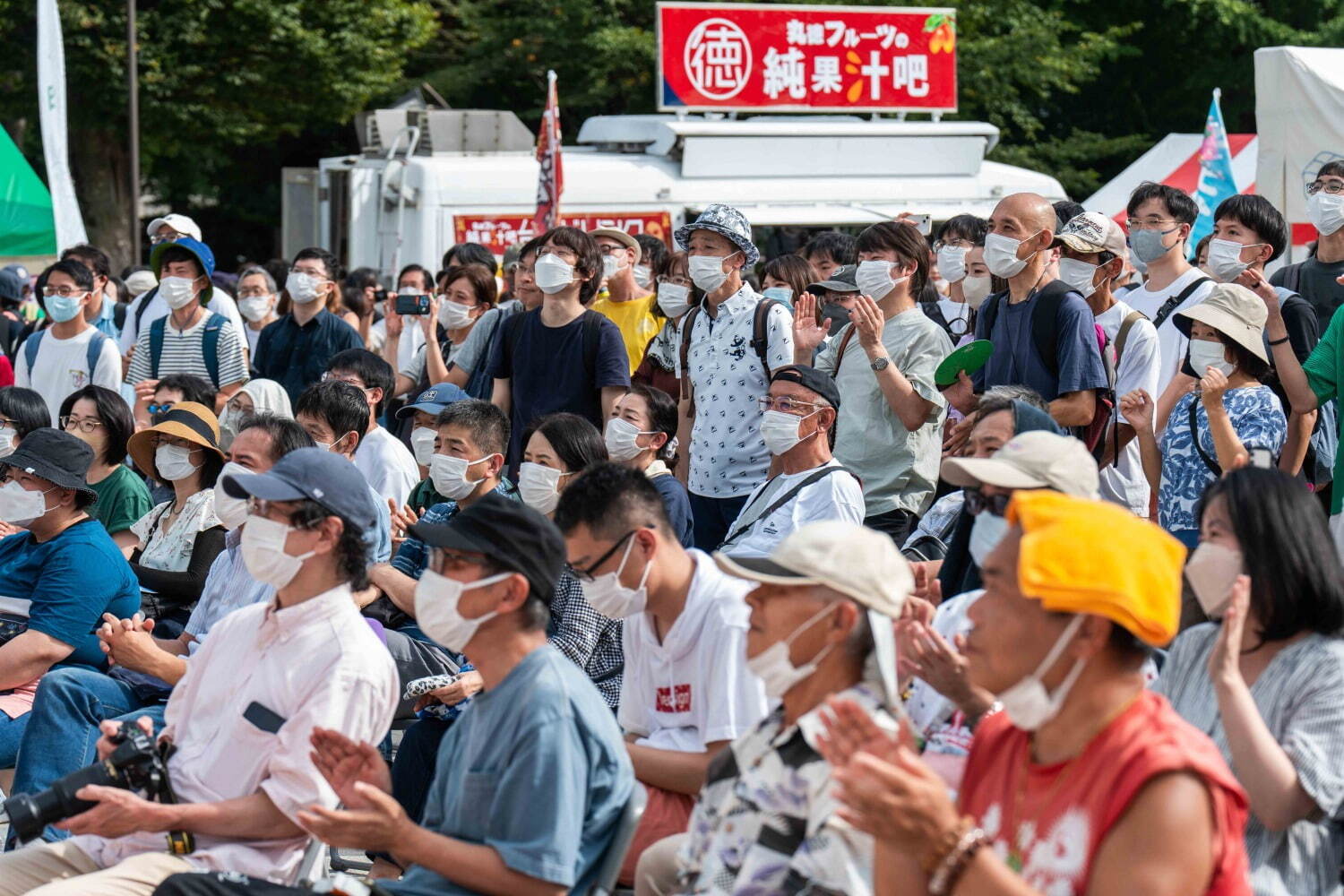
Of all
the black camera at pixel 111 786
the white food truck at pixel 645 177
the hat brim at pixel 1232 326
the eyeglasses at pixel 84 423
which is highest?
the white food truck at pixel 645 177

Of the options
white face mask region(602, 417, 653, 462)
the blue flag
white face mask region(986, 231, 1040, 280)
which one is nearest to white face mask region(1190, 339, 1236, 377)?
white face mask region(986, 231, 1040, 280)

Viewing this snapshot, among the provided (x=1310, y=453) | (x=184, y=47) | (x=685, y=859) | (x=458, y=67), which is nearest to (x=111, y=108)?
(x=184, y=47)

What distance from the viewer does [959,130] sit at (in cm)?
1470

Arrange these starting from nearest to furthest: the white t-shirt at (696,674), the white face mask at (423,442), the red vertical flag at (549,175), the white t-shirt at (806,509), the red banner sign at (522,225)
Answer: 1. the white t-shirt at (696,674)
2. the white t-shirt at (806,509)
3. the white face mask at (423,442)
4. the red vertical flag at (549,175)
5. the red banner sign at (522,225)

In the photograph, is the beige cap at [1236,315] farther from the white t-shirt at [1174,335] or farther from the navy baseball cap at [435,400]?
the navy baseball cap at [435,400]

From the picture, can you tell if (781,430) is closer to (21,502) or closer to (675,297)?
(675,297)

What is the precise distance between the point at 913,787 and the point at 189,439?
4372mm

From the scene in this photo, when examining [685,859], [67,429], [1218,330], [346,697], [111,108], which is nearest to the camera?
[685,859]

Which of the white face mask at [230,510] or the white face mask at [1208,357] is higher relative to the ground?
the white face mask at [1208,357]

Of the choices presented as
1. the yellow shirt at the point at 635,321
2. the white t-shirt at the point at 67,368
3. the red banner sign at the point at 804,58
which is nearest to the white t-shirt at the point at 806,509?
the yellow shirt at the point at 635,321

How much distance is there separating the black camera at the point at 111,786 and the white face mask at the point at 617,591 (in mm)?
1103

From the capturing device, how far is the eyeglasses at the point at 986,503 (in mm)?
4020

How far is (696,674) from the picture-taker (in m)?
3.99

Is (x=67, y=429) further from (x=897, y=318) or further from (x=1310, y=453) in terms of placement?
(x=1310, y=453)
